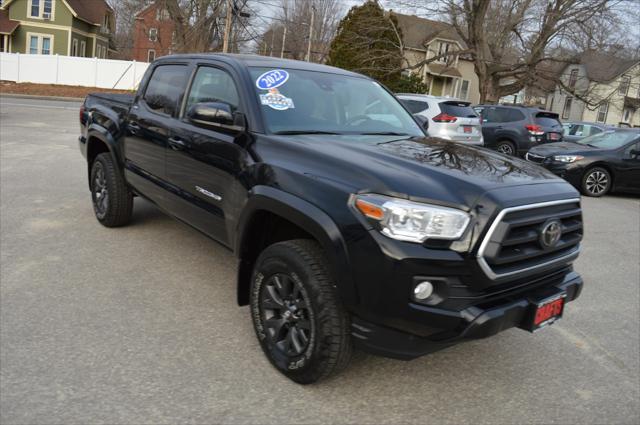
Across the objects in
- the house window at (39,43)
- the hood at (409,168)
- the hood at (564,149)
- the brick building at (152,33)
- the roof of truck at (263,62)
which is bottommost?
the hood at (409,168)

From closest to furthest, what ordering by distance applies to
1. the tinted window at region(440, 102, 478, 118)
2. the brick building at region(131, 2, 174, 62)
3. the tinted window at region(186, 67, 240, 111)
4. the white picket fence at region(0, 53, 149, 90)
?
the tinted window at region(186, 67, 240, 111), the tinted window at region(440, 102, 478, 118), the white picket fence at region(0, 53, 149, 90), the brick building at region(131, 2, 174, 62)

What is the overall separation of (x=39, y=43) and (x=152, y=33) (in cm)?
1020

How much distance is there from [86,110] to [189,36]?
3298 centimetres

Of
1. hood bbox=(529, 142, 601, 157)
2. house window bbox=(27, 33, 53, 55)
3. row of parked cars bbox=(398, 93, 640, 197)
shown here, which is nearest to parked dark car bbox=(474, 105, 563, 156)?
row of parked cars bbox=(398, 93, 640, 197)

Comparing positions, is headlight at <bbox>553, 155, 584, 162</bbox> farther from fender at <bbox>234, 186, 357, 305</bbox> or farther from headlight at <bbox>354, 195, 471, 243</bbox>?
headlight at <bbox>354, 195, 471, 243</bbox>

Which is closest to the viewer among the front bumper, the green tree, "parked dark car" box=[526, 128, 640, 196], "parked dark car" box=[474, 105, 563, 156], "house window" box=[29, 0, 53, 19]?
the front bumper

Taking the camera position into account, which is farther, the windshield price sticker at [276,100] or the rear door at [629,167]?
the rear door at [629,167]

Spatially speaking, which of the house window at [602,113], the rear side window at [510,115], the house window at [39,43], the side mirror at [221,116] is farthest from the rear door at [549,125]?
the house window at [39,43]

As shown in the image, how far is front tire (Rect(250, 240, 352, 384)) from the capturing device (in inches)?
111

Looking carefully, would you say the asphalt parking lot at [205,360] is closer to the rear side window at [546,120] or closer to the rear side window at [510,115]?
the rear side window at [546,120]

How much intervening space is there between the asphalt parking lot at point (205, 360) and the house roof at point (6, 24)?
152ft

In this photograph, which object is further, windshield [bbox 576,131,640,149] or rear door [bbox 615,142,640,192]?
windshield [bbox 576,131,640,149]

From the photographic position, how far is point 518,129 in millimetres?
15508

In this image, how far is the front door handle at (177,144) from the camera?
422 cm
